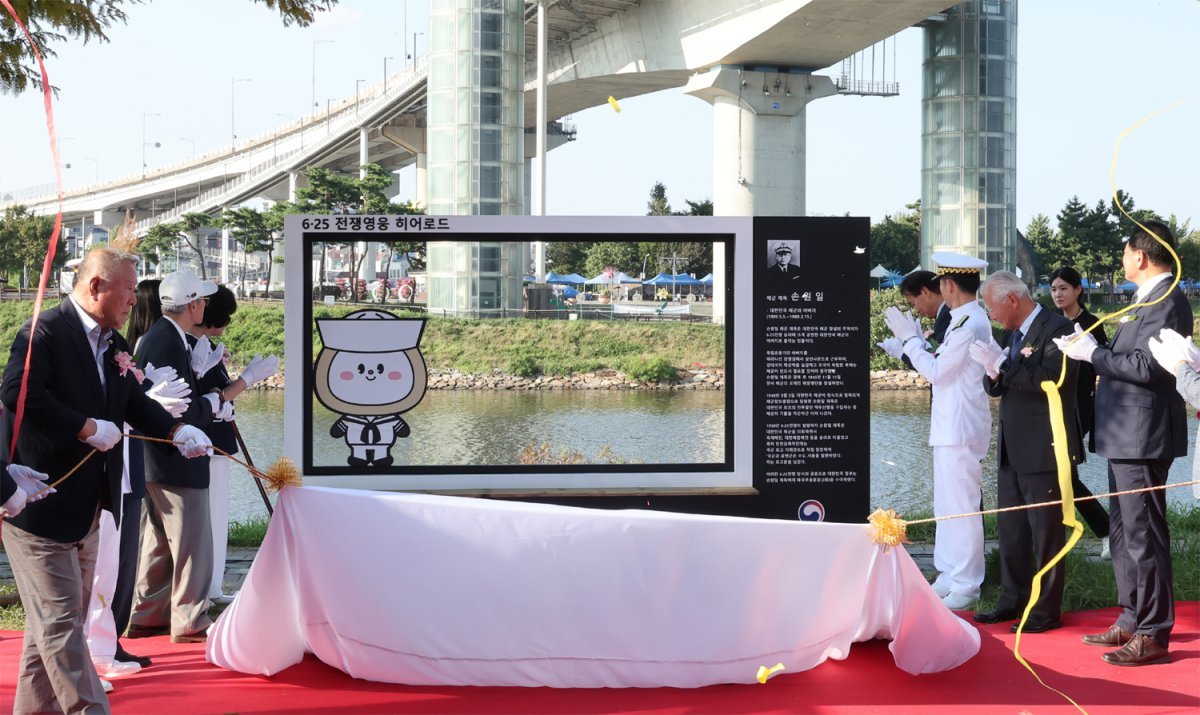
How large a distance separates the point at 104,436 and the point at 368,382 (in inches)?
87.7

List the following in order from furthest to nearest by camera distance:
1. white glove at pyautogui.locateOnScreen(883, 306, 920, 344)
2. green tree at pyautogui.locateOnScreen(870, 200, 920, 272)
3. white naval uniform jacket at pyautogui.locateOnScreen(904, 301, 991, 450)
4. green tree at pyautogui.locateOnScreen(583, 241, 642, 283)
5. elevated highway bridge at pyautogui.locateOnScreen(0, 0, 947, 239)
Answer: green tree at pyautogui.locateOnScreen(870, 200, 920, 272)
elevated highway bridge at pyautogui.locateOnScreen(0, 0, 947, 239)
green tree at pyautogui.locateOnScreen(583, 241, 642, 283)
white glove at pyautogui.locateOnScreen(883, 306, 920, 344)
white naval uniform jacket at pyautogui.locateOnScreen(904, 301, 991, 450)

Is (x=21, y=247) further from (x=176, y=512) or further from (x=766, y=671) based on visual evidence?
(x=766, y=671)

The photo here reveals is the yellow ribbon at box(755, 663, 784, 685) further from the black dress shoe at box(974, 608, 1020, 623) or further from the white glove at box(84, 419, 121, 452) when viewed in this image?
the white glove at box(84, 419, 121, 452)

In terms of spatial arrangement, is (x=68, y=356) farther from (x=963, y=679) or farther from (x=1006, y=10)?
(x=1006, y=10)

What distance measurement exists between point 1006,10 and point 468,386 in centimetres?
3834

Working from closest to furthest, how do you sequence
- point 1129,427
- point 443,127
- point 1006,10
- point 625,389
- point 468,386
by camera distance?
point 1129,427, point 468,386, point 625,389, point 443,127, point 1006,10

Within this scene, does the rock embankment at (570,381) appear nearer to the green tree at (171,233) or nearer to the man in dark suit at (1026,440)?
the man in dark suit at (1026,440)

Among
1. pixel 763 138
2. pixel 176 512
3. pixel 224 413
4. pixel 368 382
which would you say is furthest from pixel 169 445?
pixel 763 138

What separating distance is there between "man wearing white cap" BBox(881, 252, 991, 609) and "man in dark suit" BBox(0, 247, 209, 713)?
3.42 m

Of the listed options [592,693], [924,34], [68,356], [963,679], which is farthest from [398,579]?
[924,34]

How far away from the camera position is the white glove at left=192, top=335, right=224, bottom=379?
498 centimetres

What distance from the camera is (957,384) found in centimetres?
531

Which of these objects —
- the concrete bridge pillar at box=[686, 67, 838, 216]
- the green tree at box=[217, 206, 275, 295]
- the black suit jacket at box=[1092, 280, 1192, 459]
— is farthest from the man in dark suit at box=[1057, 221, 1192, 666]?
the green tree at box=[217, 206, 275, 295]

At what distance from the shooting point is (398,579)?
12.7 feet
